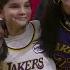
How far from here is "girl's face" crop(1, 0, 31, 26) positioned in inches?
38.7

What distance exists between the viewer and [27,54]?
1.02 metres

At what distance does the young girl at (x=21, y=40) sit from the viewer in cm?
99

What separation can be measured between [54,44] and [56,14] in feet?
0.37

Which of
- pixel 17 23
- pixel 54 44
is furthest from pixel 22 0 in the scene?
pixel 54 44

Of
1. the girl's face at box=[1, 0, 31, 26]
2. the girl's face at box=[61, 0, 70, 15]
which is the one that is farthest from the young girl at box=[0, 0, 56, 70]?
the girl's face at box=[61, 0, 70, 15]

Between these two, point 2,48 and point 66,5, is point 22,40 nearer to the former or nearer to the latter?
point 2,48

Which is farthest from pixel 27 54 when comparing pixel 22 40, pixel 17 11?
pixel 17 11

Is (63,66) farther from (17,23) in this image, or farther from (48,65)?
(17,23)

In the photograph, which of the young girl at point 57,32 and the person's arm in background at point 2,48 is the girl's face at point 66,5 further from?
the person's arm in background at point 2,48

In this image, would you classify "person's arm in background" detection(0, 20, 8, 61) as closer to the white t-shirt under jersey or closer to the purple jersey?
the white t-shirt under jersey

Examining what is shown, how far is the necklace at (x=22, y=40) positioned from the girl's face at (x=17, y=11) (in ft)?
0.17

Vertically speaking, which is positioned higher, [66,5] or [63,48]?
[66,5]

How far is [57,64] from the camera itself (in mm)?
1030

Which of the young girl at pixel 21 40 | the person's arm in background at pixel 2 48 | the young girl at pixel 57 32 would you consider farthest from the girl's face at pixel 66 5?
the person's arm in background at pixel 2 48
